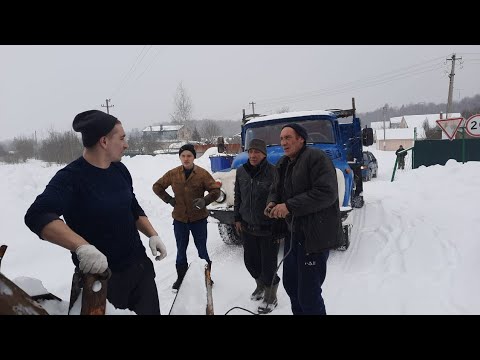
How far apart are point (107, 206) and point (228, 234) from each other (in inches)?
168

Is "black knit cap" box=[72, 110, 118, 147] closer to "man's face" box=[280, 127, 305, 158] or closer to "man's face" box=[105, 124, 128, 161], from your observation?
"man's face" box=[105, 124, 128, 161]

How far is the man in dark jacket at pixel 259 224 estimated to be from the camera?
12.9ft

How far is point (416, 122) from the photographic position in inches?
2881

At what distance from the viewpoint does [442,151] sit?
15555 mm

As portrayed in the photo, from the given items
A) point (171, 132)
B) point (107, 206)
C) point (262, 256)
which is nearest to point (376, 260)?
point (262, 256)

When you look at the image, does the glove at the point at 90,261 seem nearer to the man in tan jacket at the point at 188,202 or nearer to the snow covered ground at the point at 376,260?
the snow covered ground at the point at 376,260

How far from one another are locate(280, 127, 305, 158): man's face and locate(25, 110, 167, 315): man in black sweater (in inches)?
58.0

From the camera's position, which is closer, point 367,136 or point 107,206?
point 107,206

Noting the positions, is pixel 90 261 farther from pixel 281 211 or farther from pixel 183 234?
pixel 183 234

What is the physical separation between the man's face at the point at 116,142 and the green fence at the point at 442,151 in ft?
54.1

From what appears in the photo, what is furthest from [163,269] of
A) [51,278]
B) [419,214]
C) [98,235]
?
[419,214]

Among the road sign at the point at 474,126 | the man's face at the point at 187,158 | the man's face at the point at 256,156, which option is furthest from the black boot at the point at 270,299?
the road sign at the point at 474,126

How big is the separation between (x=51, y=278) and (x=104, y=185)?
3775 mm

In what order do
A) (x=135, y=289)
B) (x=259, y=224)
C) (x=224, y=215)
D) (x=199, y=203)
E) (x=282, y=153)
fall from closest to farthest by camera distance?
(x=135, y=289) → (x=259, y=224) → (x=199, y=203) → (x=224, y=215) → (x=282, y=153)
